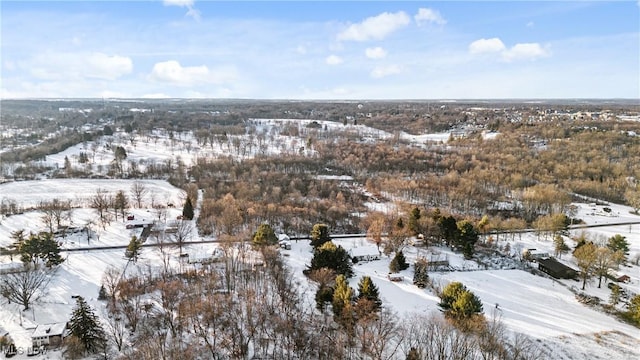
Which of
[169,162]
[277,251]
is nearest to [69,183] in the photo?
[169,162]

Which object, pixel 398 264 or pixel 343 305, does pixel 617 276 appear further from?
pixel 343 305

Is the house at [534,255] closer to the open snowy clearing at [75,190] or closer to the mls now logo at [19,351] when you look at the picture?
the mls now logo at [19,351]

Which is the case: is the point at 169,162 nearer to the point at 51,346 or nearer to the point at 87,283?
the point at 87,283

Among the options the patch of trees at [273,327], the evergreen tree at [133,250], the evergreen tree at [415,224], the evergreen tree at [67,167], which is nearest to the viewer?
the patch of trees at [273,327]

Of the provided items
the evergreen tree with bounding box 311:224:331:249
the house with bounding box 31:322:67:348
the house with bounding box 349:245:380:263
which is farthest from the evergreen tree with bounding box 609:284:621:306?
the house with bounding box 31:322:67:348

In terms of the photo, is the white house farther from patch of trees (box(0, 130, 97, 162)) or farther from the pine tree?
patch of trees (box(0, 130, 97, 162))

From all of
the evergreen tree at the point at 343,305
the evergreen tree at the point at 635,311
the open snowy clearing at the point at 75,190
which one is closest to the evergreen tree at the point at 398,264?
the evergreen tree at the point at 343,305
